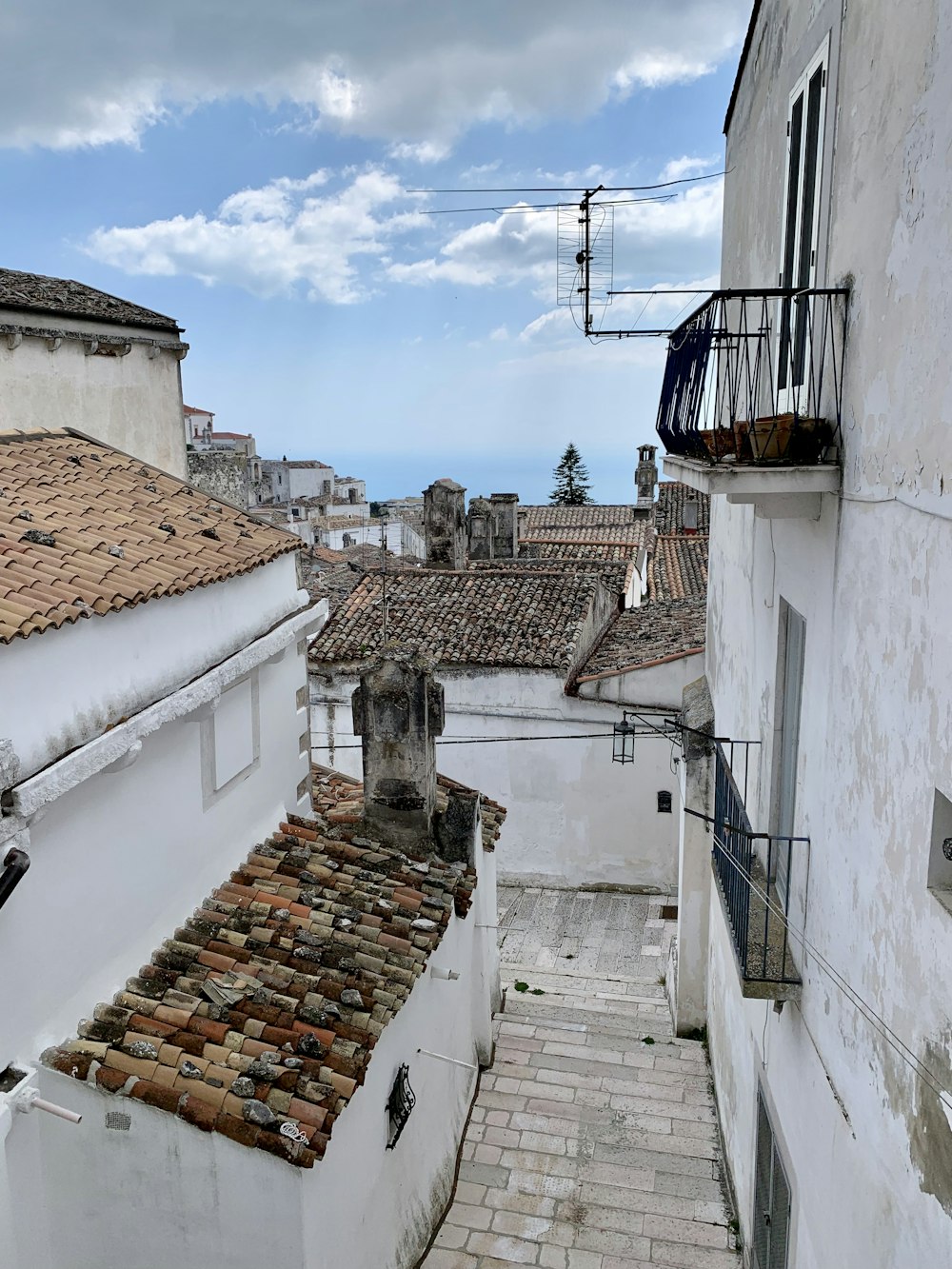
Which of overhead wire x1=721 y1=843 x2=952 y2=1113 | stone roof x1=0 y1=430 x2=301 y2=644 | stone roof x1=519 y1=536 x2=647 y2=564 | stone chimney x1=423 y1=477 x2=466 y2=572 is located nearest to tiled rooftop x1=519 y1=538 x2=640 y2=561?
stone roof x1=519 y1=536 x2=647 y2=564

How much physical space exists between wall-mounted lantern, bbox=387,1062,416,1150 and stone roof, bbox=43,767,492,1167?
0.80 metres

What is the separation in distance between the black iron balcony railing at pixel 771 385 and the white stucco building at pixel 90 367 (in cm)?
966

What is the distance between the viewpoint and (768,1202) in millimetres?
7484

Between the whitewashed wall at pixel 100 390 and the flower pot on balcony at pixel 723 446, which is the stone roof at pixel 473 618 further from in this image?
the flower pot on balcony at pixel 723 446

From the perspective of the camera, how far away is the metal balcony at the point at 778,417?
511cm

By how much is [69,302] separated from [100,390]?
1.32 metres

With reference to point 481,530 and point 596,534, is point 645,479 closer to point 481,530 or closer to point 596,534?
point 596,534

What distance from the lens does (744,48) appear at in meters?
8.38

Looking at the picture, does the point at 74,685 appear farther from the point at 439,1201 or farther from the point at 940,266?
the point at 439,1201

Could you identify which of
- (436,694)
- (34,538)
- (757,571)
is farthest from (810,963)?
(34,538)

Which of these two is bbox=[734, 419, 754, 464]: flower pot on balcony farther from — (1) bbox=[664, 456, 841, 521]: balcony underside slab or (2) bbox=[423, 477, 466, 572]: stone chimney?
(2) bbox=[423, 477, 466, 572]: stone chimney

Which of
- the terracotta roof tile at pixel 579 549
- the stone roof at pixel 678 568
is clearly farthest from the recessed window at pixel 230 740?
the terracotta roof tile at pixel 579 549

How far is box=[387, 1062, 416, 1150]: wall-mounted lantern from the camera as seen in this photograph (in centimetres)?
755

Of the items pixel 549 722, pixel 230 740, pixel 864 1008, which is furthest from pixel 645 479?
pixel 864 1008
